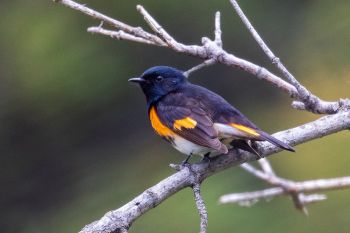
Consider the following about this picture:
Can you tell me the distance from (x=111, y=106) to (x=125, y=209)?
2.95 meters

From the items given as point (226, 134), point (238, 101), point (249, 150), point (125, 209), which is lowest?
point (125, 209)

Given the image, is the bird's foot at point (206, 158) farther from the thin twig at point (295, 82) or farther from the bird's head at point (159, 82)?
the bird's head at point (159, 82)

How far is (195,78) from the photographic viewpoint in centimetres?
528

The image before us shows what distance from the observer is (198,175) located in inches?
101

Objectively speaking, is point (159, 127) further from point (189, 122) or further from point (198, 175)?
point (198, 175)

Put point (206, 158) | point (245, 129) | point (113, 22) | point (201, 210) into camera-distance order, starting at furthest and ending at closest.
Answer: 1. point (245, 129)
2. point (206, 158)
3. point (113, 22)
4. point (201, 210)

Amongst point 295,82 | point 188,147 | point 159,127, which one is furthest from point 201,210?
point 159,127

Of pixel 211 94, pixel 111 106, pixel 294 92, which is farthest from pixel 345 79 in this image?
pixel 111 106

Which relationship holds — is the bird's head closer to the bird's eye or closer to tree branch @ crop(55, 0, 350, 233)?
the bird's eye

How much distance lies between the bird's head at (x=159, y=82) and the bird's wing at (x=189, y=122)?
90mm

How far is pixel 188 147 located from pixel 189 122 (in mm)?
102


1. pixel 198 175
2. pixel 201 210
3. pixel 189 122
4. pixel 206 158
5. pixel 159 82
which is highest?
pixel 159 82

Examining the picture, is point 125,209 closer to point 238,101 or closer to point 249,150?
point 249,150

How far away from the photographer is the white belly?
296cm
